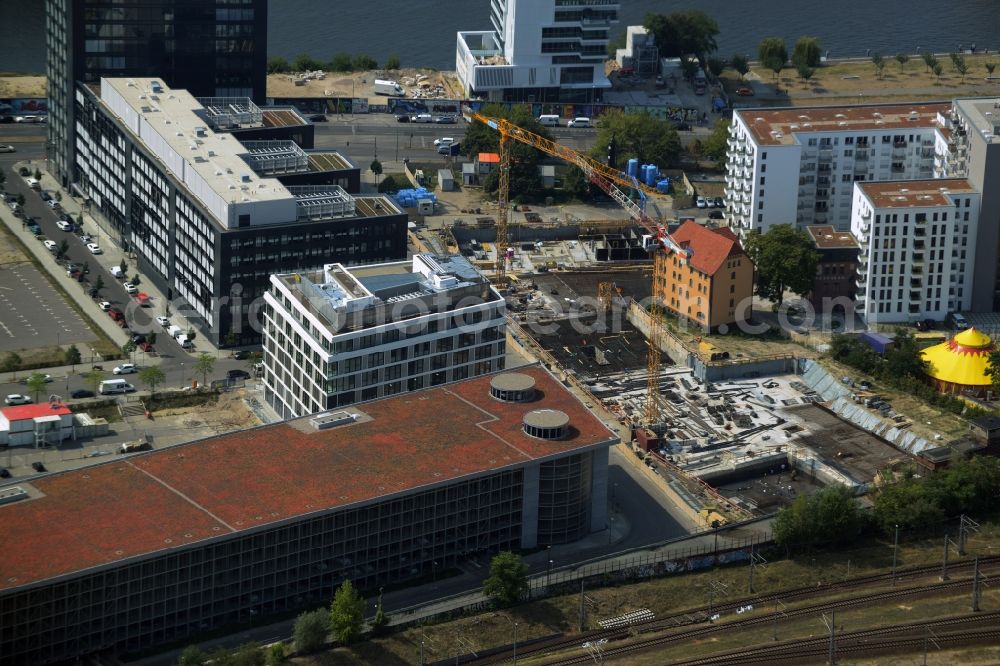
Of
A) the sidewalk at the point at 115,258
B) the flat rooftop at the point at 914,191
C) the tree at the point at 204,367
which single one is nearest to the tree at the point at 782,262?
the flat rooftop at the point at 914,191

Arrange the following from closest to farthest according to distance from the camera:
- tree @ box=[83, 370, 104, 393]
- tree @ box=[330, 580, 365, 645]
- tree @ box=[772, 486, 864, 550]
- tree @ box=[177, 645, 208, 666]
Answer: tree @ box=[177, 645, 208, 666] < tree @ box=[330, 580, 365, 645] < tree @ box=[772, 486, 864, 550] < tree @ box=[83, 370, 104, 393]

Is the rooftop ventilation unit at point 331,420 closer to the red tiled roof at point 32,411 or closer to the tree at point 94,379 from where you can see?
the red tiled roof at point 32,411

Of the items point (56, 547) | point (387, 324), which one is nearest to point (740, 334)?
point (387, 324)

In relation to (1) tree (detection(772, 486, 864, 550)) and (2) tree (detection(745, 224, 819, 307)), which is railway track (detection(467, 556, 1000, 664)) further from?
(2) tree (detection(745, 224, 819, 307))

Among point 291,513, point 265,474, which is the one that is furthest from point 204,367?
point 291,513

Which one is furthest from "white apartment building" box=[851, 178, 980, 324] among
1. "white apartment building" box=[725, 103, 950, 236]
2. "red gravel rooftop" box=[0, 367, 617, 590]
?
"red gravel rooftop" box=[0, 367, 617, 590]
